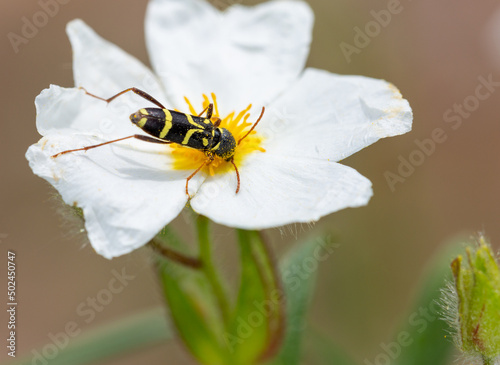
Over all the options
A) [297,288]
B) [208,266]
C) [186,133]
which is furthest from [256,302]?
[186,133]

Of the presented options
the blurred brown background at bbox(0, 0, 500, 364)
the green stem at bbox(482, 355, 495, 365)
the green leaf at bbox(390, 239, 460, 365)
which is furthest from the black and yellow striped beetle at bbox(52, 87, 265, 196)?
the blurred brown background at bbox(0, 0, 500, 364)

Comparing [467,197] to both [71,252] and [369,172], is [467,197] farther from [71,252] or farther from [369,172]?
[71,252]

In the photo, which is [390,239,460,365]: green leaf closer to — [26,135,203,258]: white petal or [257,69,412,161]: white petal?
[257,69,412,161]: white petal

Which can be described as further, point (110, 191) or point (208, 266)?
point (208, 266)

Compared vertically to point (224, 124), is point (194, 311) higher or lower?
lower

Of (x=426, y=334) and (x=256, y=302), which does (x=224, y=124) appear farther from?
(x=426, y=334)

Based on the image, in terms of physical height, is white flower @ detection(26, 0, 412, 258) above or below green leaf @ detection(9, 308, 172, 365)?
above

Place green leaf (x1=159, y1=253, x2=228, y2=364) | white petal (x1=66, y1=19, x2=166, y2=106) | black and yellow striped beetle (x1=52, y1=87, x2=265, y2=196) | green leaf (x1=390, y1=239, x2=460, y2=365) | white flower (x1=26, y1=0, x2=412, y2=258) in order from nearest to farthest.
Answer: white flower (x1=26, y1=0, x2=412, y2=258)
black and yellow striped beetle (x1=52, y1=87, x2=265, y2=196)
green leaf (x1=159, y1=253, x2=228, y2=364)
white petal (x1=66, y1=19, x2=166, y2=106)
green leaf (x1=390, y1=239, x2=460, y2=365)
